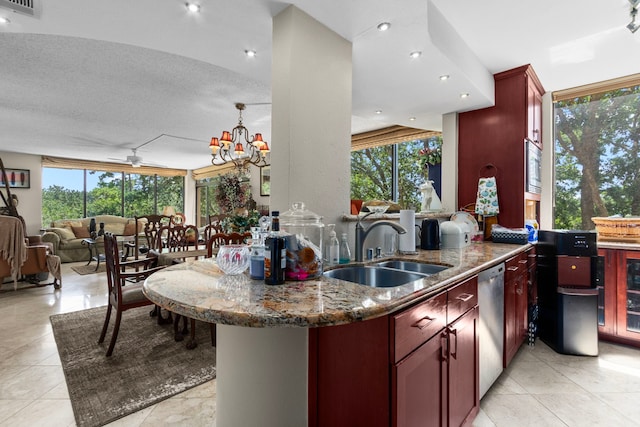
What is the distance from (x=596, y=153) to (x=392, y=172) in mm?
2489

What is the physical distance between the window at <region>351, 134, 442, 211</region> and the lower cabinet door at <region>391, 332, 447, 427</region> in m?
3.34

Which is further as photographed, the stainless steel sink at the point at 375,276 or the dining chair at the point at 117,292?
the dining chair at the point at 117,292

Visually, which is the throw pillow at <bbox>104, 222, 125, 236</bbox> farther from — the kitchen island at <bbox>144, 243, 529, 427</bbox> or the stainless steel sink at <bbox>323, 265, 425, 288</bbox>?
the stainless steel sink at <bbox>323, 265, 425, 288</bbox>

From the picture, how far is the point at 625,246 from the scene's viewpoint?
261 centimetres

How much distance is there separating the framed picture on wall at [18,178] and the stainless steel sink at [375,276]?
8.69 m

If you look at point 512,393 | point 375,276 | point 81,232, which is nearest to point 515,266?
point 512,393

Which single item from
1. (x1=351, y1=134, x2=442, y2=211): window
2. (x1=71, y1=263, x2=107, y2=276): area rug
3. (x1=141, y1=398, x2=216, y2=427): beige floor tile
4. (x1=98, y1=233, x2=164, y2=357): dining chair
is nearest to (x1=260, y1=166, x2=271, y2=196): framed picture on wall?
(x1=351, y1=134, x2=442, y2=211): window

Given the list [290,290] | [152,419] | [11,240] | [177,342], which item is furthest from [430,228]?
[11,240]

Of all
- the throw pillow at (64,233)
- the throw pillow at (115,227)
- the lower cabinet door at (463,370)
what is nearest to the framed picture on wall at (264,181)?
the throw pillow at (115,227)

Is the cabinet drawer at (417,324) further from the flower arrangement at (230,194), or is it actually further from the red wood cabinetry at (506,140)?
the flower arrangement at (230,194)

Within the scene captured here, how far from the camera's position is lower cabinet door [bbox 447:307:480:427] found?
1391 mm

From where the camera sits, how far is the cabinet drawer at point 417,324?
1.05 metres

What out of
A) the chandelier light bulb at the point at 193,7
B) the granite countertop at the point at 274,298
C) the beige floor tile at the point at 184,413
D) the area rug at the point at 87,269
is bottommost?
the beige floor tile at the point at 184,413

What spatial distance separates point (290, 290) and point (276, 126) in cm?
97
